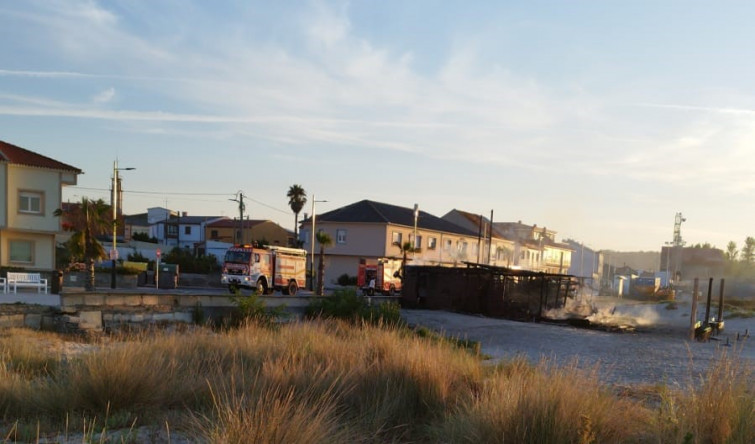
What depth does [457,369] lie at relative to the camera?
7762 mm

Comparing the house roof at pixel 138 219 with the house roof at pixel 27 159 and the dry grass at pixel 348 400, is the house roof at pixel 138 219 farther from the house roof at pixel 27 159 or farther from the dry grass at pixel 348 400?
the dry grass at pixel 348 400

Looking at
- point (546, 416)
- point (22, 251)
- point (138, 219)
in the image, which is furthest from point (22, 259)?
point (138, 219)

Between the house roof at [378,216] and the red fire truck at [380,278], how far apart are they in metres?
12.9

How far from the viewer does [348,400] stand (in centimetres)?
655

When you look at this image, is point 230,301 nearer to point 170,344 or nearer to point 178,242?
point 170,344

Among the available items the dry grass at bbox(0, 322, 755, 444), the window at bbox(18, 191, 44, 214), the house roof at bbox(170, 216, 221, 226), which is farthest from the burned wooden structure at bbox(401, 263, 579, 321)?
the house roof at bbox(170, 216, 221, 226)

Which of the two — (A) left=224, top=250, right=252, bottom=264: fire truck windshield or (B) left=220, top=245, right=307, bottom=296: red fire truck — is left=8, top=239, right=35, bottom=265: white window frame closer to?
(B) left=220, top=245, right=307, bottom=296: red fire truck

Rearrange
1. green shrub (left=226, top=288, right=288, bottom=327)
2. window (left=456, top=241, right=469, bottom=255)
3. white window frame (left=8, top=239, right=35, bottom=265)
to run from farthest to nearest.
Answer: window (left=456, top=241, right=469, bottom=255), white window frame (left=8, top=239, right=35, bottom=265), green shrub (left=226, top=288, right=288, bottom=327)

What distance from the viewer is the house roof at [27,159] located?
33156 millimetres

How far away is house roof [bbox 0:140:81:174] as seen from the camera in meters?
33.2

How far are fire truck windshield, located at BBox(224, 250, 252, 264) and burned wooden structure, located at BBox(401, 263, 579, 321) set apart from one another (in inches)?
345

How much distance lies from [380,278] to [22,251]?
20635 mm

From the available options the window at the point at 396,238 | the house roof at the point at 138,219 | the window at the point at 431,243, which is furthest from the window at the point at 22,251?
the house roof at the point at 138,219

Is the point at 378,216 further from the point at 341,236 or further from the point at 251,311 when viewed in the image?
the point at 251,311
